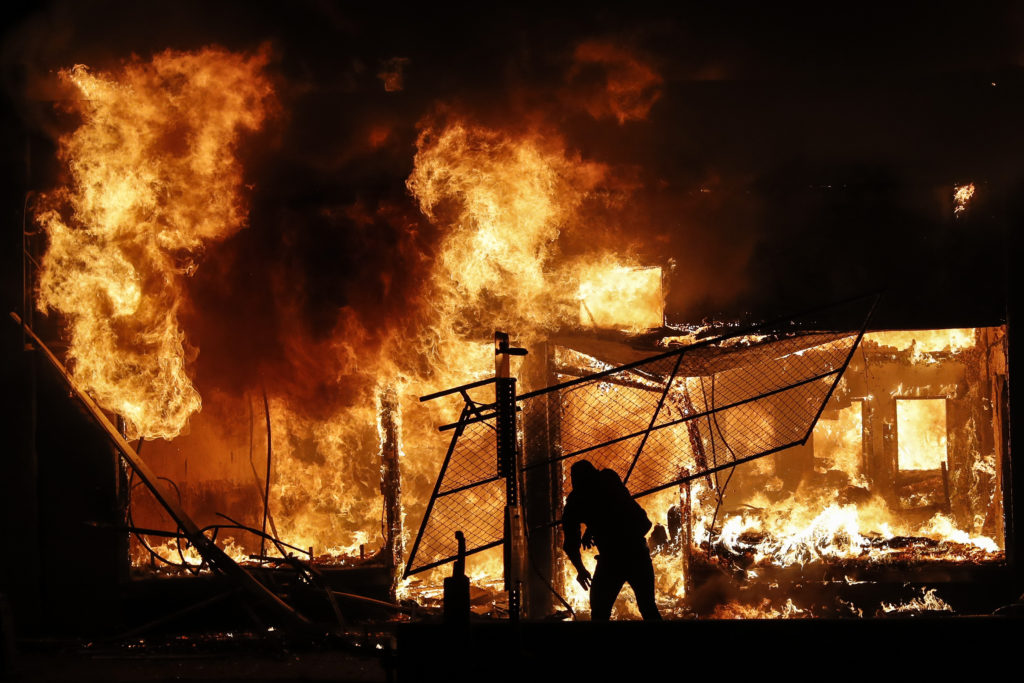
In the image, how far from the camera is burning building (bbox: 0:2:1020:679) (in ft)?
26.7

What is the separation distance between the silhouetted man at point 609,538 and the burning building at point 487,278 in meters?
1.38

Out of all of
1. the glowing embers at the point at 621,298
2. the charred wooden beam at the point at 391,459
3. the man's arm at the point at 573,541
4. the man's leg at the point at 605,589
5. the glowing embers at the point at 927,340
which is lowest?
the man's leg at the point at 605,589

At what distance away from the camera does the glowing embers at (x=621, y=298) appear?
27.8ft

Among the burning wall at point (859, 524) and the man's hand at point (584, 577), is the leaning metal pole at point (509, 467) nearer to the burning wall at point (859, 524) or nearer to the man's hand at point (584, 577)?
the man's hand at point (584, 577)

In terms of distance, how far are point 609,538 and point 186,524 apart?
14.1 ft

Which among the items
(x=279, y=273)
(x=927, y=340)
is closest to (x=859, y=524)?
(x=927, y=340)

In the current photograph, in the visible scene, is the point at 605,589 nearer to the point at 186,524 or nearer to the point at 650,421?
the point at 650,421

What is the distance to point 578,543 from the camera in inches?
271

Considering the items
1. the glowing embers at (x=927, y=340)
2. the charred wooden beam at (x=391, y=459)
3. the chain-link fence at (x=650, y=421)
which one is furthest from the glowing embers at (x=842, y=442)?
the charred wooden beam at (x=391, y=459)

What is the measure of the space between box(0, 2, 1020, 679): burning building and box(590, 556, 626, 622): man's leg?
152cm

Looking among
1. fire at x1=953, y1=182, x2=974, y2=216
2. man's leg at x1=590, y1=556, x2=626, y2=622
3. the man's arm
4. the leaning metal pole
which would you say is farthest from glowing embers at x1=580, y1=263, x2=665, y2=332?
fire at x1=953, y1=182, x2=974, y2=216

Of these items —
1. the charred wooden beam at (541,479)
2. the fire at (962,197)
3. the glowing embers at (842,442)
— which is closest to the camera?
the charred wooden beam at (541,479)

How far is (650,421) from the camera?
26.3ft

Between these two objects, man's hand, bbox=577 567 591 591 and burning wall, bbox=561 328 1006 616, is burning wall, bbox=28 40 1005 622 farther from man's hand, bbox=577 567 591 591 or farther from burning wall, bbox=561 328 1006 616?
man's hand, bbox=577 567 591 591
